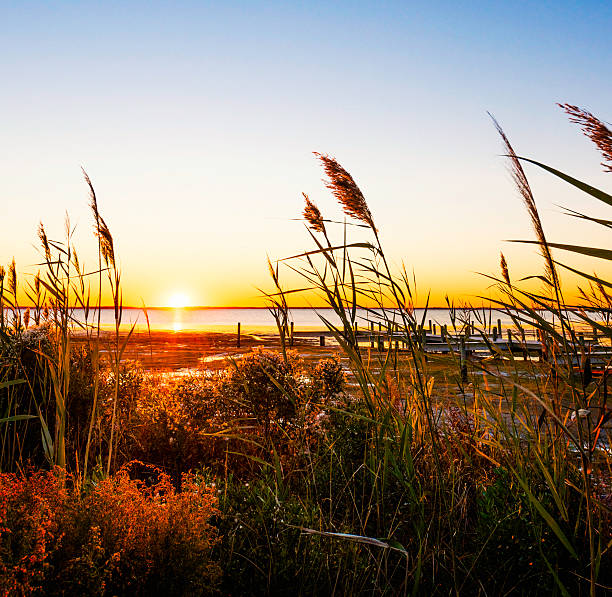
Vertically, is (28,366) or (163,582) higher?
(28,366)

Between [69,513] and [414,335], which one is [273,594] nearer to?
[69,513]

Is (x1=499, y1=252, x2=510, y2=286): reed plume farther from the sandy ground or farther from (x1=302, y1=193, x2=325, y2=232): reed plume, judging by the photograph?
the sandy ground

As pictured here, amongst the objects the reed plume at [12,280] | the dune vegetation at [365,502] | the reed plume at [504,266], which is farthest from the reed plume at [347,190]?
the reed plume at [12,280]

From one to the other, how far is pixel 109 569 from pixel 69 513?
0.76 feet

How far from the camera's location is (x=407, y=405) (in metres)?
2.98

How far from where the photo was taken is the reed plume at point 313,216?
2.46 metres

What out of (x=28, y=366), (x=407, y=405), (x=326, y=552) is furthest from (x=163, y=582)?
(x=28, y=366)

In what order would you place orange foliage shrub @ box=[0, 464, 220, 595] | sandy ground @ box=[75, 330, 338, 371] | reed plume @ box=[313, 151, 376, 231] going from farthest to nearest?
sandy ground @ box=[75, 330, 338, 371] → reed plume @ box=[313, 151, 376, 231] → orange foliage shrub @ box=[0, 464, 220, 595]

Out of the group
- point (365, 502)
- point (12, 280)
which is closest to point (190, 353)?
point (12, 280)

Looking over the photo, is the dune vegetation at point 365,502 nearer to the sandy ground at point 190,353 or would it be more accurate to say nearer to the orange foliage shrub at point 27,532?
the orange foliage shrub at point 27,532

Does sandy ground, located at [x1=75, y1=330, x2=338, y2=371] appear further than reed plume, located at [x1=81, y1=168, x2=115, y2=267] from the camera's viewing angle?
Yes

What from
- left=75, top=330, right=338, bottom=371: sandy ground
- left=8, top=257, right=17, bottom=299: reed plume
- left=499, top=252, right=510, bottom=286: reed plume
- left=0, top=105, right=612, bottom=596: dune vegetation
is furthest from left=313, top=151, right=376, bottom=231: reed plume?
left=8, top=257, right=17, bottom=299: reed plume

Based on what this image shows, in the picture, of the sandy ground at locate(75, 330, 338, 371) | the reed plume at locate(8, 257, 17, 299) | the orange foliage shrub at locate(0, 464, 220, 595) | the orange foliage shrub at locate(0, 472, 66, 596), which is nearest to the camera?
the orange foliage shrub at locate(0, 472, 66, 596)

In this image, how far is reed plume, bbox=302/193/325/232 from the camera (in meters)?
2.46
